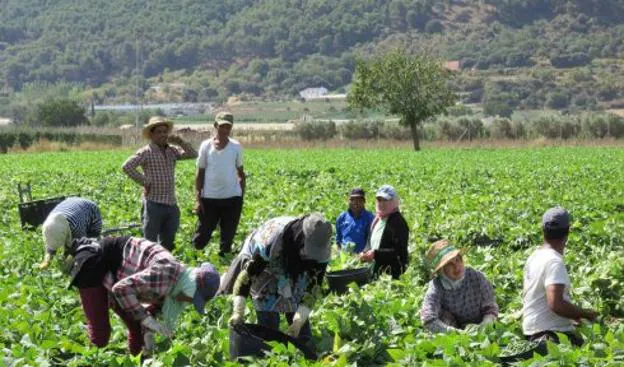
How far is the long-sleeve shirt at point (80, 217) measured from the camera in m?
7.28

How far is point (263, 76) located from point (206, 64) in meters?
13.4

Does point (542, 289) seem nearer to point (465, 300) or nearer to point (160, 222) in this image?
point (465, 300)

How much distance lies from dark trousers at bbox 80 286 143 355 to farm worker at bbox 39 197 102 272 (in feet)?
2.05

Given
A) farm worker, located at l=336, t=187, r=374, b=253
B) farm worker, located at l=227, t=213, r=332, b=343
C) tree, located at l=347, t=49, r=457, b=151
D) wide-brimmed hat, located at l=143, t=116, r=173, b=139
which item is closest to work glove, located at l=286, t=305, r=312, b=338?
farm worker, located at l=227, t=213, r=332, b=343

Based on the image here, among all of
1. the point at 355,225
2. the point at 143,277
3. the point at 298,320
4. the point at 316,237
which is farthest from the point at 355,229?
the point at 143,277

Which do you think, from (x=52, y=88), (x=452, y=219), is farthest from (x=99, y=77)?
(x=452, y=219)

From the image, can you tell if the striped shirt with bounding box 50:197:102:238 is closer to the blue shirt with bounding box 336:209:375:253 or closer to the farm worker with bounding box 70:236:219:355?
the farm worker with bounding box 70:236:219:355

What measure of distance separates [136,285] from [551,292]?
8.34ft

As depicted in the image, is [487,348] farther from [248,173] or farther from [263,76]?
[263,76]

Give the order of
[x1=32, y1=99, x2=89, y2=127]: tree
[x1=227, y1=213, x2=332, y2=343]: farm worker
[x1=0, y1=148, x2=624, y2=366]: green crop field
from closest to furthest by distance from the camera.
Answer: [x1=0, y1=148, x2=624, y2=366]: green crop field, [x1=227, y1=213, x2=332, y2=343]: farm worker, [x1=32, y1=99, x2=89, y2=127]: tree

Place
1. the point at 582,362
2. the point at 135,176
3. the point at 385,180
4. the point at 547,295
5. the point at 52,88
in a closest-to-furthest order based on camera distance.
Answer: the point at 582,362
the point at 547,295
the point at 135,176
the point at 385,180
the point at 52,88

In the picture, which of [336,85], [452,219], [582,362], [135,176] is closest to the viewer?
[582,362]

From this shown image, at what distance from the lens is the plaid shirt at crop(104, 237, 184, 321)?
6.06 m

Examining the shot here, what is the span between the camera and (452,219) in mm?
14406
